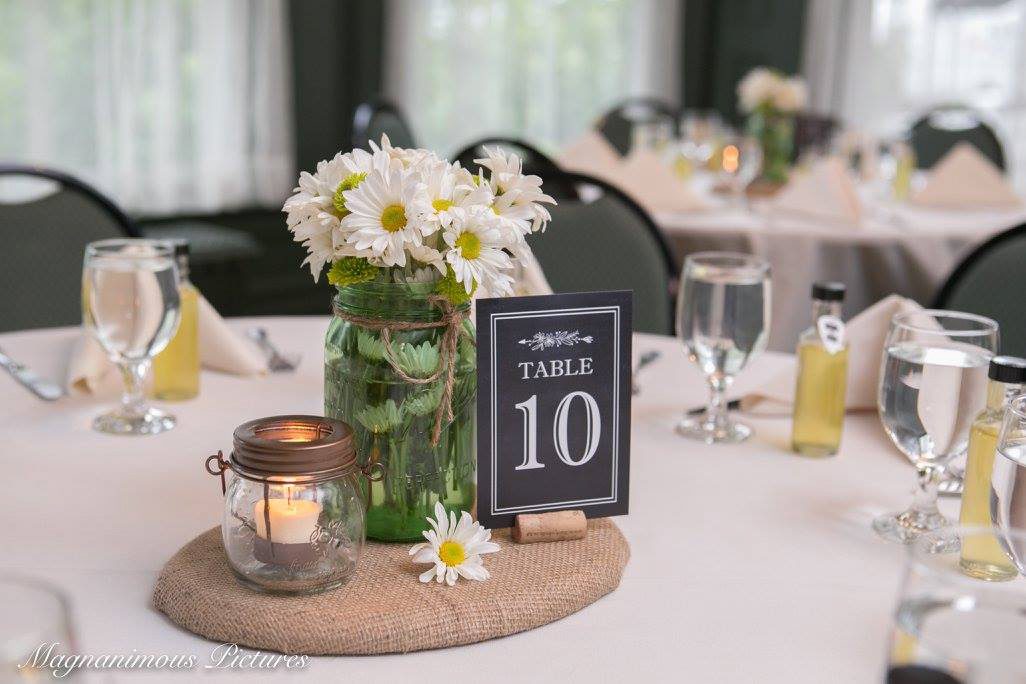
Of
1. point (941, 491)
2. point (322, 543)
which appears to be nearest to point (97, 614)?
point (322, 543)

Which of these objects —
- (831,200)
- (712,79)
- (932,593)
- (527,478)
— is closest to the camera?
(932,593)

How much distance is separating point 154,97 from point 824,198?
2618 millimetres

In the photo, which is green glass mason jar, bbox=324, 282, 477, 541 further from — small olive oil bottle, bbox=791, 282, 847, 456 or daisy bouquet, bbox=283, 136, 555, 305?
small olive oil bottle, bbox=791, 282, 847, 456

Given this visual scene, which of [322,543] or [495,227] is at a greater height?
[495,227]

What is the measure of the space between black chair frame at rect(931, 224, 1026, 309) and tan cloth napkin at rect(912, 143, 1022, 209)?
5.11ft

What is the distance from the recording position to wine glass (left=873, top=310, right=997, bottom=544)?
95cm

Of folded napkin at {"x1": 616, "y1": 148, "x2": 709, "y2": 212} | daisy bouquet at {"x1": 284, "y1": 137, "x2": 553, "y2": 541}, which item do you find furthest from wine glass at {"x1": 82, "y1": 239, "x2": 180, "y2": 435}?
folded napkin at {"x1": 616, "y1": 148, "x2": 709, "y2": 212}

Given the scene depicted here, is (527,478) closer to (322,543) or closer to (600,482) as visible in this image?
(600,482)

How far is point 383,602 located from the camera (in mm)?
777

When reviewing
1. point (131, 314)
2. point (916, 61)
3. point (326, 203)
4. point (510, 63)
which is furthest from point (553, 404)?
point (916, 61)

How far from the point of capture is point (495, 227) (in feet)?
2.78

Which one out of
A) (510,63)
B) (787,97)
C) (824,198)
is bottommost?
(824,198)

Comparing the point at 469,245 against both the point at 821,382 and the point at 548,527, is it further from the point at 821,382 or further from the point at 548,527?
the point at 821,382

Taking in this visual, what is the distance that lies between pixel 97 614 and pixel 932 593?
0.57 m
